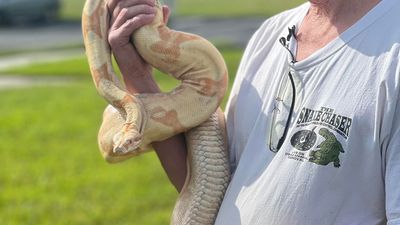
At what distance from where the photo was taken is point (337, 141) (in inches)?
89.3

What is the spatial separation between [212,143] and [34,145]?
19.4 feet

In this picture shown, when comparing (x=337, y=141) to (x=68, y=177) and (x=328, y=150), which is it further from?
(x=68, y=177)

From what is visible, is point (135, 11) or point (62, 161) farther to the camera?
point (62, 161)

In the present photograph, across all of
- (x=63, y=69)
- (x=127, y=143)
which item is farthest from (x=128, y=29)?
(x=63, y=69)

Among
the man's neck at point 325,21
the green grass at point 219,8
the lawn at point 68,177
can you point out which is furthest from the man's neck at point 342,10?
the green grass at point 219,8

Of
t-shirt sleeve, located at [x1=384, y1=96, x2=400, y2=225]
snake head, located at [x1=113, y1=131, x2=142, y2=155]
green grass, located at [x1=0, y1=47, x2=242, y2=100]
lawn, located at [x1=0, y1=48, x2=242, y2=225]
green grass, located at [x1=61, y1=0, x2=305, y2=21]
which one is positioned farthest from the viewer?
green grass, located at [x1=61, y1=0, x2=305, y2=21]

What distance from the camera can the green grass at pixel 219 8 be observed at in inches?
1190

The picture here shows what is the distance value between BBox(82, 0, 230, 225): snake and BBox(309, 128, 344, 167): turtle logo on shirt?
1.68ft

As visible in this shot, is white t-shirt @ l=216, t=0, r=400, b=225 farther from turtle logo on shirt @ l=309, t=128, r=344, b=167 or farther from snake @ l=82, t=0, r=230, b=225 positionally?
snake @ l=82, t=0, r=230, b=225

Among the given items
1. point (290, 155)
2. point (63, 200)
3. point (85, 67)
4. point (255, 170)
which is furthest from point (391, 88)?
point (85, 67)

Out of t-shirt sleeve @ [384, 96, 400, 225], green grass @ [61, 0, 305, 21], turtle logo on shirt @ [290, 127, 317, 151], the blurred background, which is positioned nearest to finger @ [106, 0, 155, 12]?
turtle logo on shirt @ [290, 127, 317, 151]

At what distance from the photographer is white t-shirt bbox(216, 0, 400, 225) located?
7.25 feet

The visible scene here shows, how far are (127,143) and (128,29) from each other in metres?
0.45

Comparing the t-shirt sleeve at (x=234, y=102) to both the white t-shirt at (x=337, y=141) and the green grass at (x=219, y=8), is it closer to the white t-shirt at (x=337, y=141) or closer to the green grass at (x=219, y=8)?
the white t-shirt at (x=337, y=141)
